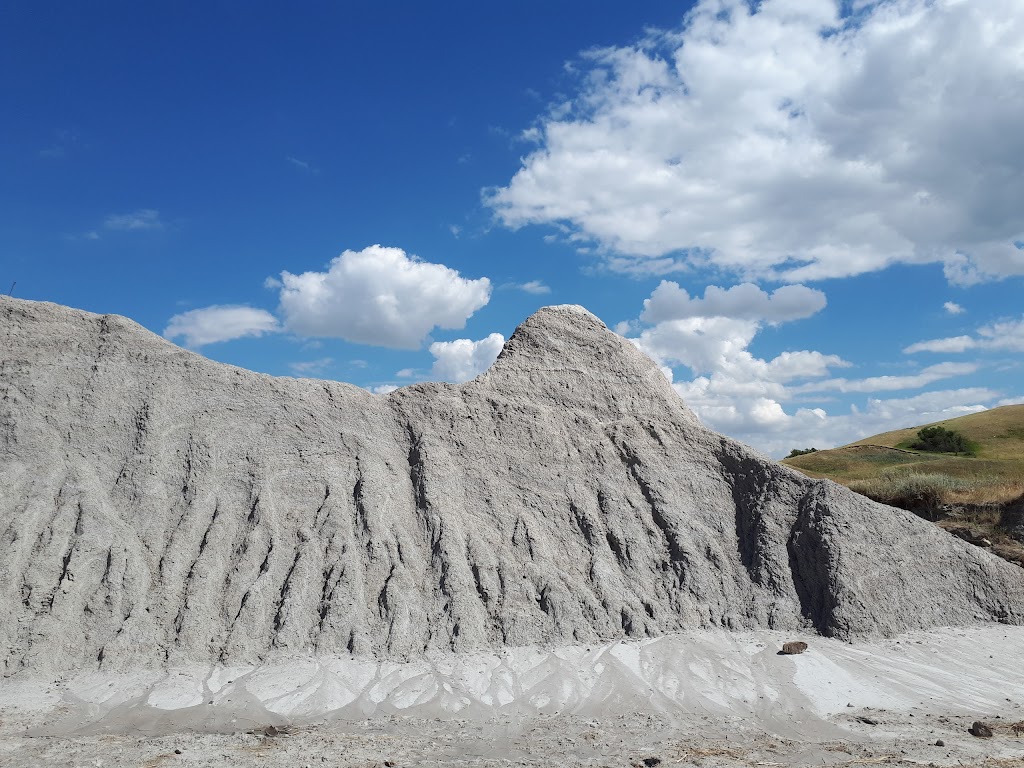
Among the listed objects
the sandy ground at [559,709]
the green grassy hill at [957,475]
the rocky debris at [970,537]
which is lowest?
the sandy ground at [559,709]

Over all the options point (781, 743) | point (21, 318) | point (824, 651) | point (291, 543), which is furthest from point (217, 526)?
point (824, 651)

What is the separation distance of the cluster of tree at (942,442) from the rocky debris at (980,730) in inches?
1674

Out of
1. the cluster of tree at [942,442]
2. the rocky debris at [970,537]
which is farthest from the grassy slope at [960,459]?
the rocky debris at [970,537]

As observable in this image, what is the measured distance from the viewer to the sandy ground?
437 inches

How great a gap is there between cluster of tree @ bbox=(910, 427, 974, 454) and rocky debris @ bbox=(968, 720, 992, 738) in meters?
42.5

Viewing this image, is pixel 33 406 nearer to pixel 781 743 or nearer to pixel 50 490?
pixel 50 490

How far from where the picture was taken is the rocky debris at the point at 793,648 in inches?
592

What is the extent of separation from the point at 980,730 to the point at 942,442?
4477 cm

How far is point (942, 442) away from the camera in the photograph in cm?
5178

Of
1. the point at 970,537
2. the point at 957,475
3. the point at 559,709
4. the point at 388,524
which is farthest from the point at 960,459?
the point at 559,709

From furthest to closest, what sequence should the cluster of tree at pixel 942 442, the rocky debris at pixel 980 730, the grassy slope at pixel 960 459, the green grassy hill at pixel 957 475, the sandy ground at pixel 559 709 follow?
the cluster of tree at pixel 942 442, the grassy slope at pixel 960 459, the green grassy hill at pixel 957 475, the rocky debris at pixel 980 730, the sandy ground at pixel 559 709

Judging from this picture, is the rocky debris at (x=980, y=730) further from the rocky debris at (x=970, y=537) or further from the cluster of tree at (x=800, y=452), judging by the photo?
the cluster of tree at (x=800, y=452)

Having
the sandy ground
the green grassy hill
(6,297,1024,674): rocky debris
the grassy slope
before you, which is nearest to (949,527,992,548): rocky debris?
the green grassy hill

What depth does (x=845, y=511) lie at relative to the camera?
17.5 m
